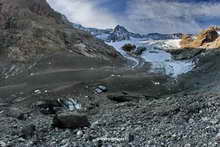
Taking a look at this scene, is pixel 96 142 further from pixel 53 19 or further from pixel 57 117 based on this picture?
pixel 53 19

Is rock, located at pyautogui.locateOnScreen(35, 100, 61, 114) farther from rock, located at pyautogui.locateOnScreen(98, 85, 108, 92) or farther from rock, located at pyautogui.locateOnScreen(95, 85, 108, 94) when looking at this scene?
rock, located at pyautogui.locateOnScreen(98, 85, 108, 92)

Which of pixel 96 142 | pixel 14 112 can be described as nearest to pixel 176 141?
pixel 96 142

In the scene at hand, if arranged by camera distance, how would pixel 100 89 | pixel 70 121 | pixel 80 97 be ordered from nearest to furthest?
1. pixel 70 121
2. pixel 80 97
3. pixel 100 89

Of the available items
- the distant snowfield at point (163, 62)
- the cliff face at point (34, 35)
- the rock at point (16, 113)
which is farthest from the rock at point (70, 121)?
the cliff face at point (34, 35)

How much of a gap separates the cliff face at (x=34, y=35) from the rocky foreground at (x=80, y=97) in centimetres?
14

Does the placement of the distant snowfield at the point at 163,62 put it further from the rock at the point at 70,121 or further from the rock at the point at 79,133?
the rock at the point at 79,133

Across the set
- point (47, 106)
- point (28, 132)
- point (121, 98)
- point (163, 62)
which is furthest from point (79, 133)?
point (163, 62)

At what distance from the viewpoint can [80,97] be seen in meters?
30.2

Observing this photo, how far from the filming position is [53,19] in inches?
2911

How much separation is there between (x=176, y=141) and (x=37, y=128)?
6.87m

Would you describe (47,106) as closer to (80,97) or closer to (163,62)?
(80,97)

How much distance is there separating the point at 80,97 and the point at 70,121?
14110mm

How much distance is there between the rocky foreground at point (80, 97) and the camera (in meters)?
14.6

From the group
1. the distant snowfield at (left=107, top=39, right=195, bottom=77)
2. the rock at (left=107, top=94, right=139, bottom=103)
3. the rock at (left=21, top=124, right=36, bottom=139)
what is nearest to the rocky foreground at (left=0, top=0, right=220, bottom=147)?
the rock at (left=21, top=124, right=36, bottom=139)
